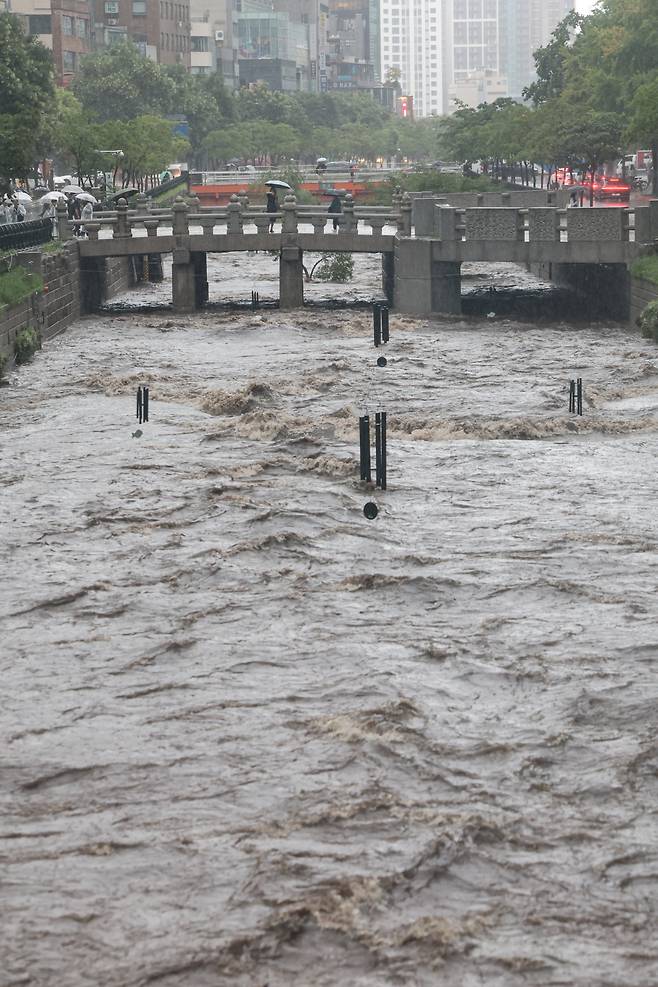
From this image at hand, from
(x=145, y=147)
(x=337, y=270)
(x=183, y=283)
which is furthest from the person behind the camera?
(x=145, y=147)

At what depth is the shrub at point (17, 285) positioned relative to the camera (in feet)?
126

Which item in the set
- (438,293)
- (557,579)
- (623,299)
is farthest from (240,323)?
(557,579)

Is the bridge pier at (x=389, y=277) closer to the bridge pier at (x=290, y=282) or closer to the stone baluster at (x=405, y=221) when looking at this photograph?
the stone baluster at (x=405, y=221)

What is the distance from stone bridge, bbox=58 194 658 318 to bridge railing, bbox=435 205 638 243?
3cm

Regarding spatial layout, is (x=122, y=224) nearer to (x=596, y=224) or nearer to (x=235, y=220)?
(x=235, y=220)

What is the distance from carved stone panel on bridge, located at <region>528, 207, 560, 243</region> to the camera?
4525 cm

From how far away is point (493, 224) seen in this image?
46.3 meters

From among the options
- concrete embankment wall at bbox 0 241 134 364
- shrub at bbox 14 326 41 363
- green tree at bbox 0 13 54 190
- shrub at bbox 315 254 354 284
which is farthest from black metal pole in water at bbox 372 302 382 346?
shrub at bbox 315 254 354 284

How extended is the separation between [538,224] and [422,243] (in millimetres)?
3436

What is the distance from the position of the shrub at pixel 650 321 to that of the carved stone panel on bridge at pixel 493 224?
669 centimetres

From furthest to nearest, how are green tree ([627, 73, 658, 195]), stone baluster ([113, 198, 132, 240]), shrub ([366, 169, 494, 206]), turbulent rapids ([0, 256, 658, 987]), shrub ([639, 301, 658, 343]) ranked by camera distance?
1. shrub ([366, 169, 494, 206])
2. green tree ([627, 73, 658, 195])
3. stone baluster ([113, 198, 132, 240])
4. shrub ([639, 301, 658, 343])
5. turbulent rapids ([0, 256, 658, 987])

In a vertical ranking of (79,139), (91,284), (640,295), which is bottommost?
(91,284)

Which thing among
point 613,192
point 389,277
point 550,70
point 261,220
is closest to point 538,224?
point 389,277

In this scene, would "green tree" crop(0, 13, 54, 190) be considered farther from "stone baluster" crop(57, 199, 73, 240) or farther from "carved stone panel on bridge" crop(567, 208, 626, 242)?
"carved stone panel on bridge" crop(567, 208, 626, 242)
